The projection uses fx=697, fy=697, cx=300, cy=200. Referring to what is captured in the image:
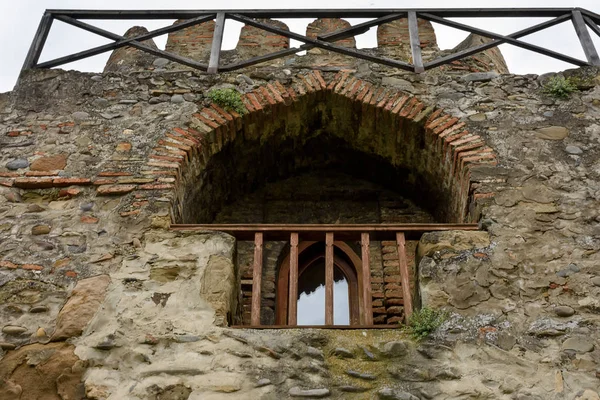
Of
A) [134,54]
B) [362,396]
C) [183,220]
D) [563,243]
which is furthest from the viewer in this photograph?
[134,54]

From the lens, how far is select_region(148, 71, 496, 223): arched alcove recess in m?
5.16

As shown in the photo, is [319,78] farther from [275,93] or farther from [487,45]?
[487,45]

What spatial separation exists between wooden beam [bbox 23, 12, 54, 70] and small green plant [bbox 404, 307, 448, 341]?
3.94 meters

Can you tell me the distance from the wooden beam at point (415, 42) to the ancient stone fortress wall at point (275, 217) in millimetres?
153

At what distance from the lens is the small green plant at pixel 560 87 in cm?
548

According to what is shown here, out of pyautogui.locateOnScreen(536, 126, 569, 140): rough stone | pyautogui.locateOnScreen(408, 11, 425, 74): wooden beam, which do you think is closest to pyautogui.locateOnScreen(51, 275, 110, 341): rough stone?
pyautogui.locateOnScreen(408, 11, 425, 74): wooden beam

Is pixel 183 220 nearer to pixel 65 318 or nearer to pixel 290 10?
pixel 65 318

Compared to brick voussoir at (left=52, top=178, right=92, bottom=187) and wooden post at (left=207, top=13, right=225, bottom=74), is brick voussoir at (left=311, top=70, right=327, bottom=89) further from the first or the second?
brick voussoir at (left=52, top=178, right=92, bottom=187)

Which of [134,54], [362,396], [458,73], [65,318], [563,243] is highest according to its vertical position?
[134,54]

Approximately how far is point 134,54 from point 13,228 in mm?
2720

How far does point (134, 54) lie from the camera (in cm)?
676

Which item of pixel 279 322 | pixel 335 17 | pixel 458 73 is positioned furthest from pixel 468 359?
pixel 335 17

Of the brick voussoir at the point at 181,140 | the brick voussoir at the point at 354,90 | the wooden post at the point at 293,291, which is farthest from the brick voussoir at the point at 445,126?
the brick voussoir at the point at 181,140

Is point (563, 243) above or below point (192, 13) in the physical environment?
below
